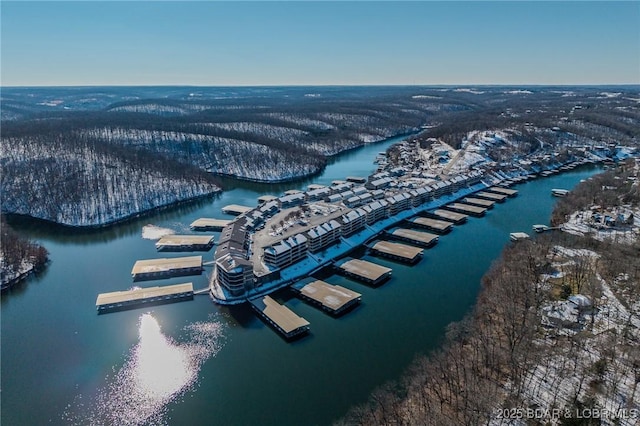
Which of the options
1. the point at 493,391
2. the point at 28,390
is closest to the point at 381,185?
the point at 493,391

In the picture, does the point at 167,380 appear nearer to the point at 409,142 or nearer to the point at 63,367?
the point at 63,367

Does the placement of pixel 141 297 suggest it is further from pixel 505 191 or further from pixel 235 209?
pixel 505 191

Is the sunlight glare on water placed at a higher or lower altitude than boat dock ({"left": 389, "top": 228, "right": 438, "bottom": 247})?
lower

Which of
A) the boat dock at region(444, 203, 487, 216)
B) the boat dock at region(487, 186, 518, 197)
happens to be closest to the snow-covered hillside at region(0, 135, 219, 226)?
the boat dock at region(444, 203, 487, 216)

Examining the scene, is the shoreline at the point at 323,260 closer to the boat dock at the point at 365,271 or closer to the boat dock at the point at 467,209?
the boat dock at the point at 467,209

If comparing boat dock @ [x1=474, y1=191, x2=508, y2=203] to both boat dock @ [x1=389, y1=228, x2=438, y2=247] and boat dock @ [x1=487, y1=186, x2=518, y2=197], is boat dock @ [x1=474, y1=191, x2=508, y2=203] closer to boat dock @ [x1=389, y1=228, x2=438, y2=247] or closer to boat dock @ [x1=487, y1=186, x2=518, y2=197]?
boat dock @ [x1=487, y1=186, x2=518, y2=197]

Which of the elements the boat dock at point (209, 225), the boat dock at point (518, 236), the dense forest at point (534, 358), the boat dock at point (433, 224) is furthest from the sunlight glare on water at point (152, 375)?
the boat dock at point (518, 236)

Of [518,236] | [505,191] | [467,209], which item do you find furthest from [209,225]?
[505,191]
